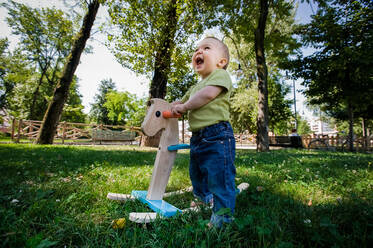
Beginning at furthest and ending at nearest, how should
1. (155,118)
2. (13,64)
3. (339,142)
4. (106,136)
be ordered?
(13,64)
(339,142)
(106,136)
(155,118)

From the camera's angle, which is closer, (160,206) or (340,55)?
(160,206)

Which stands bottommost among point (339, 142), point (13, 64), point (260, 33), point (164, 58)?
point (339, 142)

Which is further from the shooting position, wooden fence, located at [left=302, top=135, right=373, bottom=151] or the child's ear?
wooden fence, located at [left=302, top=135, right=373, bottom=151]

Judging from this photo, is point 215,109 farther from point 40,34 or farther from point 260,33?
point 40,34

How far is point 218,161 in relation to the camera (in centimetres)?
168

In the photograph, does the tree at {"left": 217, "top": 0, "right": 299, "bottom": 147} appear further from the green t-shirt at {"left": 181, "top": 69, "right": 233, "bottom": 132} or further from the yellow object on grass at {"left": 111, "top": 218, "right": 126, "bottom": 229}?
the yellow object on grass at {"left": 111, "top": 218, "right": 126, "bottom": 229}

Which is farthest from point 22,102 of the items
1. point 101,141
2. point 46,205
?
point 46,205

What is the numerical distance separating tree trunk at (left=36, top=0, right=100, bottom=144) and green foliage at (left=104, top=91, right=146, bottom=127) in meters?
26.0

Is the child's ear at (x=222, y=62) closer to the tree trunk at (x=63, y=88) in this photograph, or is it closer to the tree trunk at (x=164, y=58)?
the tree trunk at (x=164, y=58)

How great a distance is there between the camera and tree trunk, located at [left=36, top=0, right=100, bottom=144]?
933cm

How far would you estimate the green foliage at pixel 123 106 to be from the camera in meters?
35.5

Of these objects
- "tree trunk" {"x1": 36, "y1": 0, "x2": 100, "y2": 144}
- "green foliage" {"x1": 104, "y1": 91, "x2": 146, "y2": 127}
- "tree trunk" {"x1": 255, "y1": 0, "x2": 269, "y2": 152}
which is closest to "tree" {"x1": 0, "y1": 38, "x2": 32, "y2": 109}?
"green foliage" {"x1": 104, "y1": 91, "x2": 146, "y2": 127}

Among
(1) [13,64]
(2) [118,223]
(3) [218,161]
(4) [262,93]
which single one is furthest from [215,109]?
(1) [13,64]

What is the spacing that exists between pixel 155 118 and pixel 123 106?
121ft
